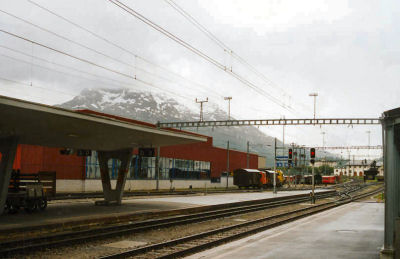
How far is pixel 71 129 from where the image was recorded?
16.5 meters

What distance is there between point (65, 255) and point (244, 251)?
4764 millimetres

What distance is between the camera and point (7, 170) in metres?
16.0

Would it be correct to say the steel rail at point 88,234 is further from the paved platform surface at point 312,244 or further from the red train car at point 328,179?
the red train car at point 328,179

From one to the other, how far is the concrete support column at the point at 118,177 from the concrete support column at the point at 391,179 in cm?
1520

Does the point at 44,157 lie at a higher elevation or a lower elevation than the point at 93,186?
higher

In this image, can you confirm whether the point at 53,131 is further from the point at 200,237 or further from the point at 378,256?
the point at 378,256

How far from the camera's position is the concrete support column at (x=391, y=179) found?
984 cm

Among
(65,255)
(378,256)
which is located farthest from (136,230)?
(378,256)

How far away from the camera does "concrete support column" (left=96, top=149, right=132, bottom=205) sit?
2252 cm

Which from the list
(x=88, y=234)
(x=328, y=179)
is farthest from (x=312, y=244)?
(x=328, y=179)

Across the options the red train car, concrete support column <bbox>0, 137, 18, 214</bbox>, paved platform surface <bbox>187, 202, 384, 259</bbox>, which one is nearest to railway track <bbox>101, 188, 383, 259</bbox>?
paved platform surface <bbox>187, 202, 384, 259</bbox>

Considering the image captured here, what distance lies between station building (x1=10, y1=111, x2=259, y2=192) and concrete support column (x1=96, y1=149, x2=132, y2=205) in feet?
64.2

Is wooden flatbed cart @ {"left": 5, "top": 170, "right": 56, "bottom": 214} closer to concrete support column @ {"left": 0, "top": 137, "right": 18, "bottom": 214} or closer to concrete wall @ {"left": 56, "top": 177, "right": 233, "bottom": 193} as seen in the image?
concrete support column @ {"left": 0, "top": 137, "right": 18, "bottom": 214}

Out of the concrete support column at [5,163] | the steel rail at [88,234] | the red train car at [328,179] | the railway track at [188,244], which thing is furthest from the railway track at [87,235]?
the red train car at [328,179]
